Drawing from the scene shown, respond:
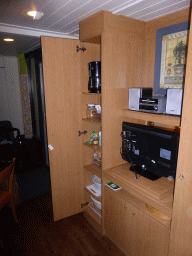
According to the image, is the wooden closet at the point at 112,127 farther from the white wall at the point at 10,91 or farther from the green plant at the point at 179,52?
the white wall at the point at 10,91

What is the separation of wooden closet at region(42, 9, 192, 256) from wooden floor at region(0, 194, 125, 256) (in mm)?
121

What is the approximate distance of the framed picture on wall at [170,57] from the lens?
5.16ft

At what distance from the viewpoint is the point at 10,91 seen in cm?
550

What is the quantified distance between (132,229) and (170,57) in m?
1.58

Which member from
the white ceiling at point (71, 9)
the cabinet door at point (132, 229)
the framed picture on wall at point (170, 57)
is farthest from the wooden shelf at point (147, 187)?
the white ceiling at point (71, 9)

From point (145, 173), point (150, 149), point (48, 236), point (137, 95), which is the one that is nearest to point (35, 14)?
point (137, 95)

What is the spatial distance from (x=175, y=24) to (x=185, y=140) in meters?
1.09

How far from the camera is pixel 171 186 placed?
63.0 inches

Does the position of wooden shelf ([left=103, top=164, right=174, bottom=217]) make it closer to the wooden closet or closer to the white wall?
the wooden closet

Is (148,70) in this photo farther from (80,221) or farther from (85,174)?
(80,221)

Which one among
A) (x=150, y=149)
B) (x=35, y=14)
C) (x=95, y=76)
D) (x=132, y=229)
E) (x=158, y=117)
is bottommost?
(x=132, y=229)

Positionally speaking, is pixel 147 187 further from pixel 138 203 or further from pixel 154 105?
pixel 154 105

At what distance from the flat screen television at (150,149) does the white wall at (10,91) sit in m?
4.69

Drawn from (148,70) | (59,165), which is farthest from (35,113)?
(148,70)
